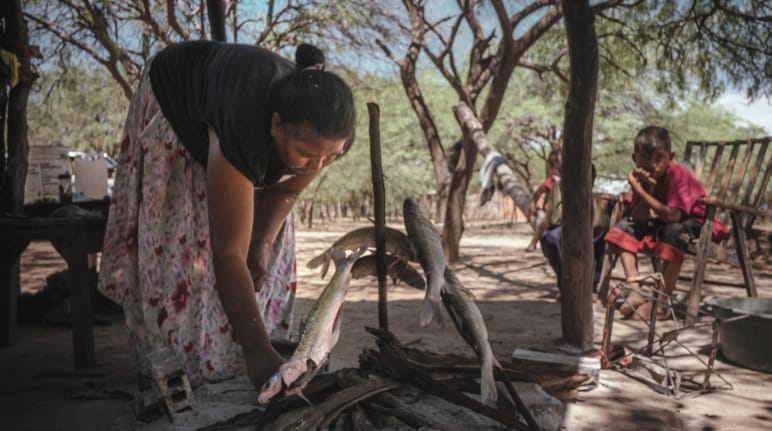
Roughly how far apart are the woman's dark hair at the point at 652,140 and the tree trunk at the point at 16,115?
4.98 meters

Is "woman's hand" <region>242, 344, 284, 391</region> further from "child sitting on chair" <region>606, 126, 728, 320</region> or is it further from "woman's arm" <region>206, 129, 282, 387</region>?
"child sitting on chair" <region>606, 126, 728, 320</region>

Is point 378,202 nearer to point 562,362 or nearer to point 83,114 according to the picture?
point 562,362

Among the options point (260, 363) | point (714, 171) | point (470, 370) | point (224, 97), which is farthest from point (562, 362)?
point (714, 171)

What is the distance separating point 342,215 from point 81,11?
2539 centimetres

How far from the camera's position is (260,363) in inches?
→ 62.1

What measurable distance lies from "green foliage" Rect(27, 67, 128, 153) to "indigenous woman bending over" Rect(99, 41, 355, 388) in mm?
9170

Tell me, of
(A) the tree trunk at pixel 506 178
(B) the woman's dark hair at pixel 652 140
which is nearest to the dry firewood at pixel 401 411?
(A) the tree trunk at pixel 506 178

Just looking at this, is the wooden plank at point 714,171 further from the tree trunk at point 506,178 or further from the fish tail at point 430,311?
the fish tail at point 430,311

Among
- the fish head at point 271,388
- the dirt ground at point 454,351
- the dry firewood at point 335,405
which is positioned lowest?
the dirt ground at point 454,351

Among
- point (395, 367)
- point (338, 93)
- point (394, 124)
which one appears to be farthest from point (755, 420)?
point (394, 124)

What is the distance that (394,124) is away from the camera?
2342cm

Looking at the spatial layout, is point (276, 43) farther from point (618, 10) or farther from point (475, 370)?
point (475, 370)

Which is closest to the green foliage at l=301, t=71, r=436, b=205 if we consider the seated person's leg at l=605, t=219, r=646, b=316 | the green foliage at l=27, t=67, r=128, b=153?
the green foliage at l=27, t=67, r=128, b=153

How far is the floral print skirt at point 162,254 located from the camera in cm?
230
